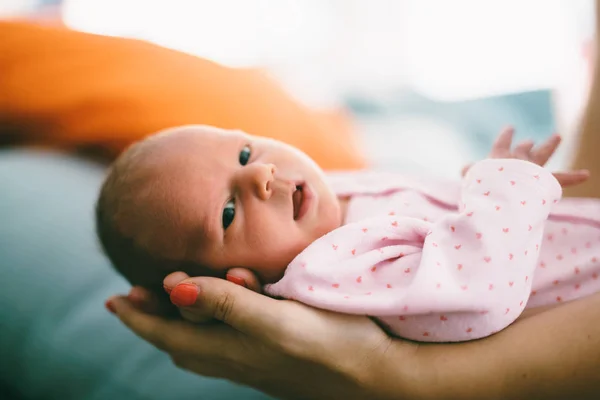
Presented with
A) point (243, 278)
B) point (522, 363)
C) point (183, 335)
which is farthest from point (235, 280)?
point (522, 363)

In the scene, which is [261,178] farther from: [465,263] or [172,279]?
[465,263]

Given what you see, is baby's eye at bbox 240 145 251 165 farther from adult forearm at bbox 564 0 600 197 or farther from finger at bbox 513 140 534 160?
adult forearm at bbox 564 0 600 197

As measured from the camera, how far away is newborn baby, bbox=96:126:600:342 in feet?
2.24

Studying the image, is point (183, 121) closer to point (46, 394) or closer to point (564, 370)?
point (46, 394)

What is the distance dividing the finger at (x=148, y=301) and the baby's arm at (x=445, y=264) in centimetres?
19

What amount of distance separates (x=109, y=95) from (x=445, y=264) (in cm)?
94

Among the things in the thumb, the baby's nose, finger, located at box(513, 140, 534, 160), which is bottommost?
the thumb

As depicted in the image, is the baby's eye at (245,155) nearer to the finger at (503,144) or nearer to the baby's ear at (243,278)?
the baby's ear at (243,278)

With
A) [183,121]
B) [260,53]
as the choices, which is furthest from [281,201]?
[260,53]

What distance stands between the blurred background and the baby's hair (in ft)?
2.73

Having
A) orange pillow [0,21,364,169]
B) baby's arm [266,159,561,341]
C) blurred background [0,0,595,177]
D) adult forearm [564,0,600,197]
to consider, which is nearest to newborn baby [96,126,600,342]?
baby's arm [266,159,561,341]

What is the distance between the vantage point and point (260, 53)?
2215 millimetres

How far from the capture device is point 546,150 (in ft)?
2.86

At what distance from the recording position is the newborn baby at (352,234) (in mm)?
684
